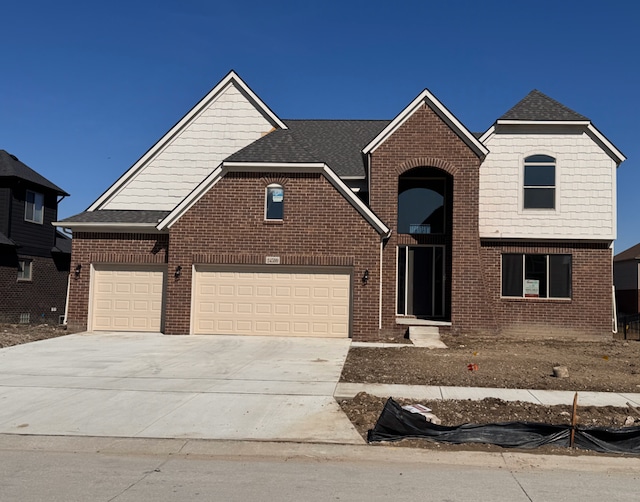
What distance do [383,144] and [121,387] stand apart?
445 inches

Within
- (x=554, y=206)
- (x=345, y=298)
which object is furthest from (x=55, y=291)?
(x=554, y=206)

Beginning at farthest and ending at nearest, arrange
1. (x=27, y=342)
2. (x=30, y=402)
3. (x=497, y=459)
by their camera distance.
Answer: (x=27, y=342) < (x=30, y=402) < (x=497, y=459)

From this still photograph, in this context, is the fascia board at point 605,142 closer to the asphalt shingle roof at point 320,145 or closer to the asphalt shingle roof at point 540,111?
the asphalt shingle roof at point 540,111

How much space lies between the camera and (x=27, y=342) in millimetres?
14367

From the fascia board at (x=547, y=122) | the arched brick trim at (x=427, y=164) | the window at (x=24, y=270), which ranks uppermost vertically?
the fascia board at (x=547, y=122)

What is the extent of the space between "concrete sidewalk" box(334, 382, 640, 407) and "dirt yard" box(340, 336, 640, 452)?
0.32 m

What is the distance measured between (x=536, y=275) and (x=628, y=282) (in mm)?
20237

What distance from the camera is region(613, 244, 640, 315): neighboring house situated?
32.5 meters

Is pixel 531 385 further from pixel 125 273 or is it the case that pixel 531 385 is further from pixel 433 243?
pixel 125 273

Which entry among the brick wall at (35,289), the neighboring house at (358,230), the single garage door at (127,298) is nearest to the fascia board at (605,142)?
the neighboring house at (358,230)

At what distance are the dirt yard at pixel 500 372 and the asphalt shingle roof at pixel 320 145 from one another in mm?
→ 6352

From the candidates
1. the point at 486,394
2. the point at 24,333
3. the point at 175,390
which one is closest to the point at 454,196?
the point at 486,394

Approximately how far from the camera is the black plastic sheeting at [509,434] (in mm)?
6289

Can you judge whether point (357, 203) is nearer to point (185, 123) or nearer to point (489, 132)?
point (489, 132)
